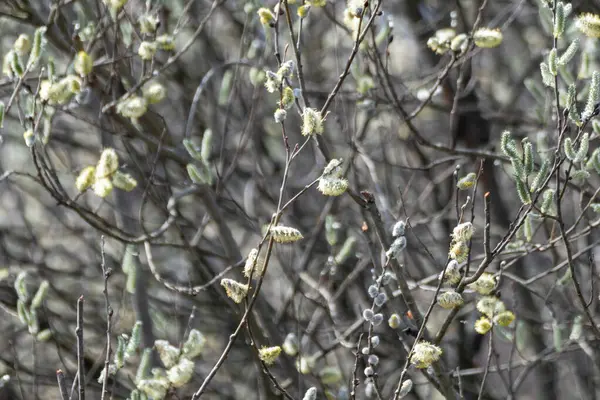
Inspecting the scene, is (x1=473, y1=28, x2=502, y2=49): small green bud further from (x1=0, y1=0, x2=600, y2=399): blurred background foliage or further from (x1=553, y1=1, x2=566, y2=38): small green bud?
(x1=0, y1=0, x2=600, y2=399): blurred background foliage

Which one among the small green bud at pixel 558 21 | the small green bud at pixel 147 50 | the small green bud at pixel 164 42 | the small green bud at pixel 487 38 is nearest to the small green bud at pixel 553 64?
the small green bud at pixel 558 21

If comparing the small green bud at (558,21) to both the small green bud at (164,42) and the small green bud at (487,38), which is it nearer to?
the small green bud at (487,38)

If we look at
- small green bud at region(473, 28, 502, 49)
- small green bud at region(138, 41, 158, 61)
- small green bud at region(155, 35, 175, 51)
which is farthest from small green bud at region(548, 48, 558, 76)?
small green bud at region(155, 35, 175, 51)

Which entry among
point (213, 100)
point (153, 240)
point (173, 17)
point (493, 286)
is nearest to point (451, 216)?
point (213, 100)

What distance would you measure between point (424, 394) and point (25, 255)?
10.9ft

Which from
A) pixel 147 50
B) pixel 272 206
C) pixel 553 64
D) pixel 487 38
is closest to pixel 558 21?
pixel 553 64

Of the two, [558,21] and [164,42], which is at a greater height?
[164,42]

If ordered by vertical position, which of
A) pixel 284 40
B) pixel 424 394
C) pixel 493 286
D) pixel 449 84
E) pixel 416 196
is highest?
pixel 284 40

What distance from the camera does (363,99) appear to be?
4.46m

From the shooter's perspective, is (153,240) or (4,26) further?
(4,26)

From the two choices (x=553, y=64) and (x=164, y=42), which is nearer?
(x=553, y=64)

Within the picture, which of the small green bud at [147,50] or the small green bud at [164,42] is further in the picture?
the small green bud at [164,42]

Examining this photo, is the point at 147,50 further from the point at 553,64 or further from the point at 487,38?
the point at 553,64

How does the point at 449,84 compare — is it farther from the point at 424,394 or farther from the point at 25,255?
the point at 25,255
